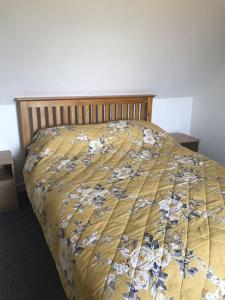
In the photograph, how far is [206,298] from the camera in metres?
0.98

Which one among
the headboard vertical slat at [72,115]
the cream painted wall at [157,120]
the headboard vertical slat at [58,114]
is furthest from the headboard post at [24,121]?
the headboard vertical slat at [72,115]

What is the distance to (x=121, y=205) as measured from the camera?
1.49 m

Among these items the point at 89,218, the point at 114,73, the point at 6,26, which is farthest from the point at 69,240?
the point at 114,73

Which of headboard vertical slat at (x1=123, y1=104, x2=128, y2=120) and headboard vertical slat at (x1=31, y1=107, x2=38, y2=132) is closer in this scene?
headboard vertical slat at (x1=31, y1=107, x2=38, y2=132)

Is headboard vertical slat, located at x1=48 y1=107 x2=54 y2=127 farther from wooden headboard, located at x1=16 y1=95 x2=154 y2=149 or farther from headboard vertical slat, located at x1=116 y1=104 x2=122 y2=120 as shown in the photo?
headboard vertical slat, located at x1=116 y1=104 x2=122 y2=120

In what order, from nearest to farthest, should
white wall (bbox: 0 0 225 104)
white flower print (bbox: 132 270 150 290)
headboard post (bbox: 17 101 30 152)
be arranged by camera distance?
white flower print (bbox: 132 270 150 290), white wall (bbox: 0 0 225 104), headboard post (bbox: 17 101 30 152)

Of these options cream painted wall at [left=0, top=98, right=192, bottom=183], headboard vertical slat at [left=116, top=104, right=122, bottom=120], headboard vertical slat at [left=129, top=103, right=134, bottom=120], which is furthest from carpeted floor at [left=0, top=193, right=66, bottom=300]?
headboard vertical slat at [left=129, top=103, right=134, bottom=120]

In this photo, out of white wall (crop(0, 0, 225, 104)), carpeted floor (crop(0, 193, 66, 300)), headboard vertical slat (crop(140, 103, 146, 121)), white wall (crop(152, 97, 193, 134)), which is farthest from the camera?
white wall (crop(152, 97, 193, 134))

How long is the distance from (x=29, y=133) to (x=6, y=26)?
104 cm

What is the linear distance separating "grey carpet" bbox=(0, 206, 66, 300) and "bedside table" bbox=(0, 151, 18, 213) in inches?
4.5

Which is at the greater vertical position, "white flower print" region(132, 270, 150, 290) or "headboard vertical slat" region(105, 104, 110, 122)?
"headboard vertical slat" region(105, 104, 110, 122)

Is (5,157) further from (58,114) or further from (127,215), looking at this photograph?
(127,215)

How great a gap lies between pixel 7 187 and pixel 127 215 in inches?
57.4

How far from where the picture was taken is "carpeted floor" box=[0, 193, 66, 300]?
165 centimetres
